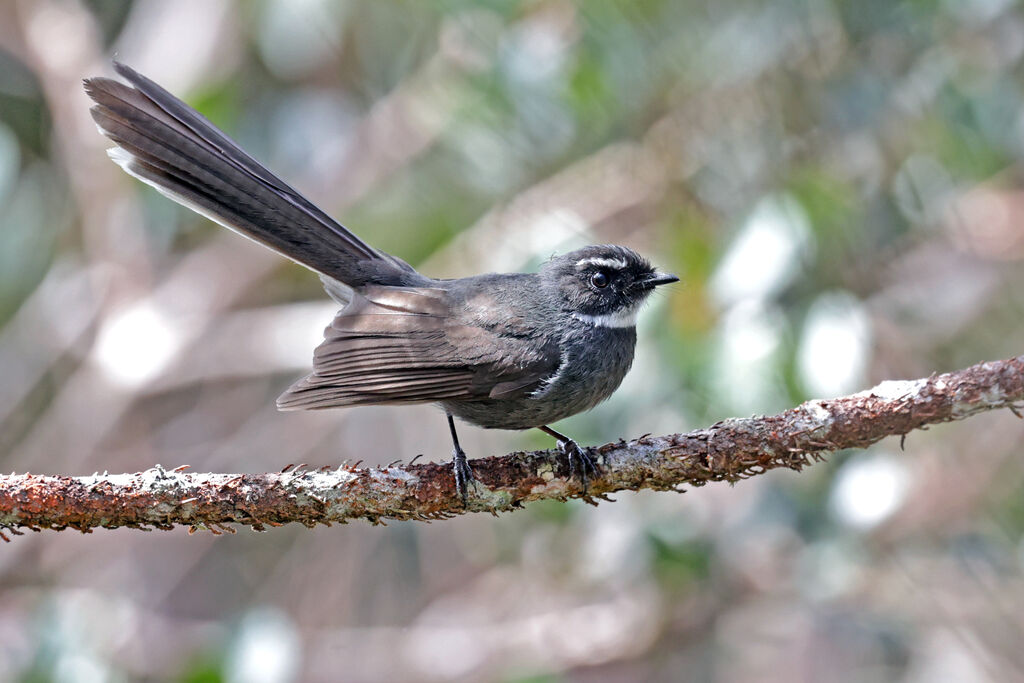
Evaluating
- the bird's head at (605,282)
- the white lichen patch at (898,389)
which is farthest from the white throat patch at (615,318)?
the white lichen patch at (898,389)

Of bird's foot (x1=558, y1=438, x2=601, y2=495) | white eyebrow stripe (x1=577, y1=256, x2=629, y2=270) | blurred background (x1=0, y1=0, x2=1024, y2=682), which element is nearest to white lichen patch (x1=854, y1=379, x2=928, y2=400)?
bird's foot (x1=558, y1=438, x2=601, y2=495)

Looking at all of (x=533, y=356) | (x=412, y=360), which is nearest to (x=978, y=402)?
(x=533, y=356)

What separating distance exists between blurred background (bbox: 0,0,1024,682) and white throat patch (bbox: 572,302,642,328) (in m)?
0.18

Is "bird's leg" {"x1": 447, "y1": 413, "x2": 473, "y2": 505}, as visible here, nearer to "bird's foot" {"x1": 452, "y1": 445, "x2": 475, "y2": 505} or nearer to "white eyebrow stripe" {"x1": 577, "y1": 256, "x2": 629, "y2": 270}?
"bird's foot" {"x1": 452, "y1": 445, "x2": 475, "y2": 505}

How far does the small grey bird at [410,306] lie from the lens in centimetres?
366

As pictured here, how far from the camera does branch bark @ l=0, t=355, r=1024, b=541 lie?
8.50 ft

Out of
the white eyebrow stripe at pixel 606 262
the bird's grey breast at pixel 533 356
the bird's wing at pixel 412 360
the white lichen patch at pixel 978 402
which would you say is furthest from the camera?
the white eyebrow stripe at pixel 606 262

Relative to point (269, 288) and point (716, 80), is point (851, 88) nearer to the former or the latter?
point (716, 80)

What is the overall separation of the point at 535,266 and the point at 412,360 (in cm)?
112

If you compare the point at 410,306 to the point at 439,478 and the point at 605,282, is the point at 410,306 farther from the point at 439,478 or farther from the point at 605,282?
the point at 439,478

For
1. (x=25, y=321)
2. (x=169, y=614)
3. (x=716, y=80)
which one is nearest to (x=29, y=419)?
(x=25, y=321)

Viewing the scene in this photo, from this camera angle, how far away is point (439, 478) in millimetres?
2990

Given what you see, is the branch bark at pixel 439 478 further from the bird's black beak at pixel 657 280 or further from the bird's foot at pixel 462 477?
the bird's black beak at pixel 657 280

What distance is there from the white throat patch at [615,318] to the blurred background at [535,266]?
177 mm
